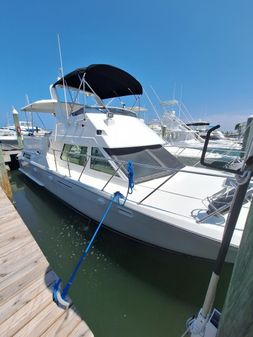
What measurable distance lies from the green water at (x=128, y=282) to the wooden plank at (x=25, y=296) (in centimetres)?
82

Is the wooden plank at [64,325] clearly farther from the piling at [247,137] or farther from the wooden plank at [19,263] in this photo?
the piling at [247,137]

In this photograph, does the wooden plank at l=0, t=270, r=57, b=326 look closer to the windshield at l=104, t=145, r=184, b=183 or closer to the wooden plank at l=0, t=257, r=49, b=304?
the wooden plank at l=0, t=257, r=49, b=304

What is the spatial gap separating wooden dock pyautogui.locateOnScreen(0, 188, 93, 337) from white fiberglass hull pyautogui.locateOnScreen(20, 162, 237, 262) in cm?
128

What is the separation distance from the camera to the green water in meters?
2.40

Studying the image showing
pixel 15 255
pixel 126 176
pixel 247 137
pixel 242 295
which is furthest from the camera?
pixel 247 137

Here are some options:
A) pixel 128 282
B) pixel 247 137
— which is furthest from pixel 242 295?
pixel 247 137

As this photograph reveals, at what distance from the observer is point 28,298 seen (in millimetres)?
1922

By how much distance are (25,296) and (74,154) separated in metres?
3.31

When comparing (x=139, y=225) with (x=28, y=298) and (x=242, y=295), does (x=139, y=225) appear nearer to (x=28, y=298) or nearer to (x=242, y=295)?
(x=28, y=298)

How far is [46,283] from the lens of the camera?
2096 mm

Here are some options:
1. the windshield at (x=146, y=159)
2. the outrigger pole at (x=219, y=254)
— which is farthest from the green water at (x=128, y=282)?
the windshield at (x=146, y=159)

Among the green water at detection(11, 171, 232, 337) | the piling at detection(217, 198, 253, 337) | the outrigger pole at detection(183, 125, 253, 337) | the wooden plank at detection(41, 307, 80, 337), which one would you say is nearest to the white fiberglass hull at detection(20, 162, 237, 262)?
the green water at detection(11, 171, 232, 337)

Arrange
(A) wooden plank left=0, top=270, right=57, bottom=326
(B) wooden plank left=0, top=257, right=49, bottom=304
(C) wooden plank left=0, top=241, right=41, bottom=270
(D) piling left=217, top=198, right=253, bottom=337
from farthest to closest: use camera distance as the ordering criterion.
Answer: (C) wooden plank left=0, top=241, right=41, bottom=270 < (B) wooden plank left=0, top=257, right=49, bottom=304 < (A) wooden plank left=0, top=270, right=57, bottom=326 < (D) piling left=217, top=198, right=253, bottom=337

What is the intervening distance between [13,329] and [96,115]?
3967 mm
